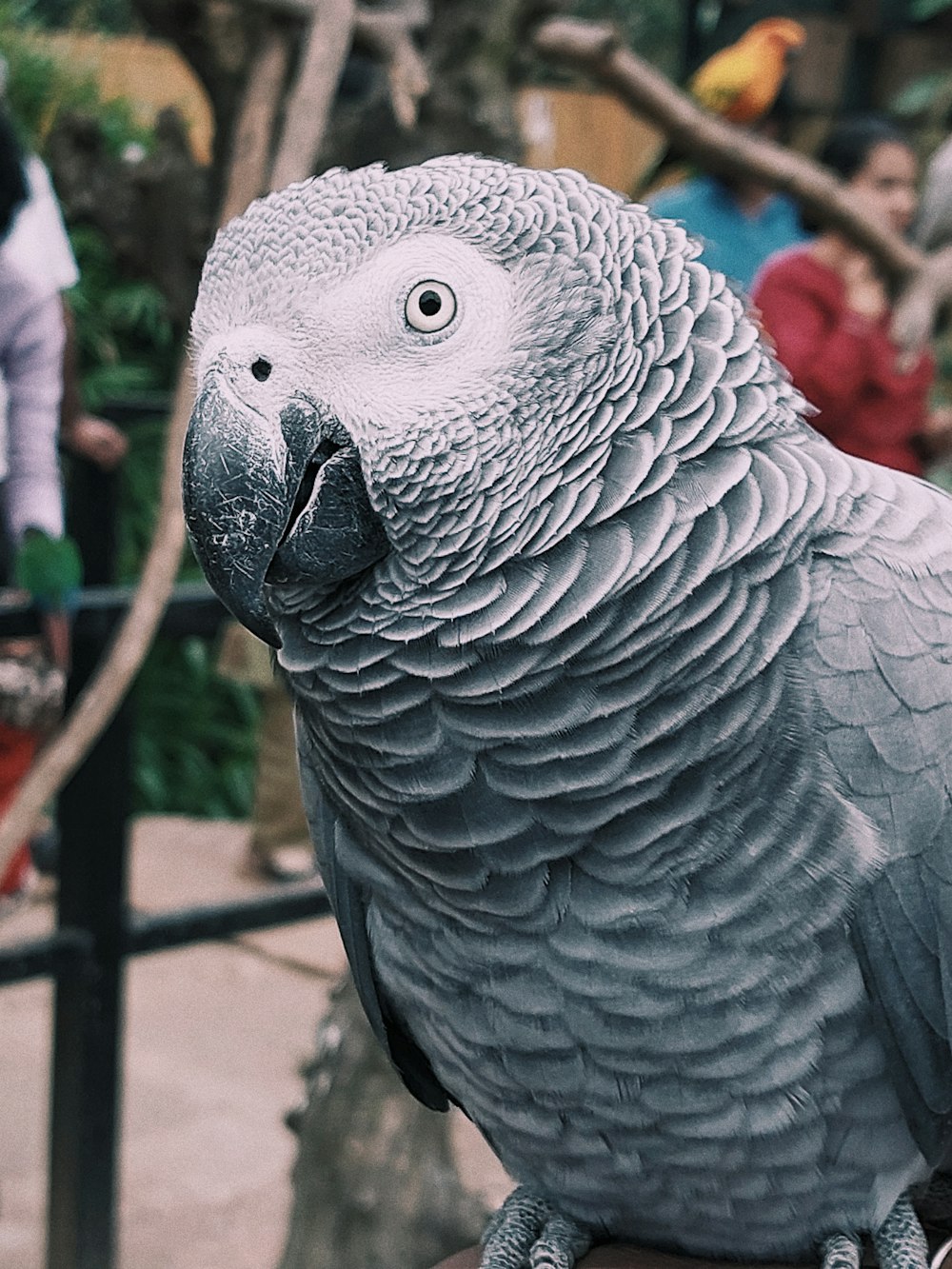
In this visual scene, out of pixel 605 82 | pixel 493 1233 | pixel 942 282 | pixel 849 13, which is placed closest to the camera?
pixel 493 1233

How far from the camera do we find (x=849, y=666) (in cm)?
87

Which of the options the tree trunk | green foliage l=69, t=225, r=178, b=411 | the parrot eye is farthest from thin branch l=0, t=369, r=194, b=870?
green foliage l=69, t=225, r=178, b=411

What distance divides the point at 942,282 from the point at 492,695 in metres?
1.56

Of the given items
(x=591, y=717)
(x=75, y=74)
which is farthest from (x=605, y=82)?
(x=75, y=74)

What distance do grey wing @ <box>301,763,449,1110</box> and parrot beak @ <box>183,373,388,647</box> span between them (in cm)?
23

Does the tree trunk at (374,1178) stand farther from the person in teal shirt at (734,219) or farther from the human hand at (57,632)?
the person in teal shirt at (734,219)

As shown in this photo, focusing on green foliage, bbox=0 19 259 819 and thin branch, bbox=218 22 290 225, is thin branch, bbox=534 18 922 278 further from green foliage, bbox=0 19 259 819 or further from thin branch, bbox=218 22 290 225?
green foliage, bbox=0 19 259 819

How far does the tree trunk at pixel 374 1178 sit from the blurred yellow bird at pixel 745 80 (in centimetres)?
180

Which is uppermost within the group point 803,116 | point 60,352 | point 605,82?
point 803,116

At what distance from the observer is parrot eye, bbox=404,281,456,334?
2.63 feet

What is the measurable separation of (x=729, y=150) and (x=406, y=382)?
1344 millimetres

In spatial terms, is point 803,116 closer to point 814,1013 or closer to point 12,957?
point 12,957

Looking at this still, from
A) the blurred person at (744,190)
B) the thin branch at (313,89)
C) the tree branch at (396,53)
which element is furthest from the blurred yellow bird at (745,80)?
the thin branch at (313,89)

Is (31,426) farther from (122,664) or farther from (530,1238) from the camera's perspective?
(530,1238)
